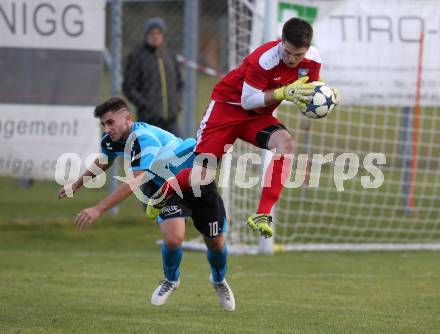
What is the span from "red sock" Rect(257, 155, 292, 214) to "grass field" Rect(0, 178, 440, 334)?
2.87ft

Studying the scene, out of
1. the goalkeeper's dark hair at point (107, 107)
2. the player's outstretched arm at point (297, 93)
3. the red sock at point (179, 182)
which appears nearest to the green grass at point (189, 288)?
the red sock at point (179, 182)

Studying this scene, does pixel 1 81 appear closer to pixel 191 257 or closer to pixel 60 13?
pixel 60 13

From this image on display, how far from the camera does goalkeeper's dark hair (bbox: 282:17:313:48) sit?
6836 mm

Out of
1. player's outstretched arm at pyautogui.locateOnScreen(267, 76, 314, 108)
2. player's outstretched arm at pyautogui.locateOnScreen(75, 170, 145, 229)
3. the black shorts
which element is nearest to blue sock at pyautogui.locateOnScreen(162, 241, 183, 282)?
the black shorts

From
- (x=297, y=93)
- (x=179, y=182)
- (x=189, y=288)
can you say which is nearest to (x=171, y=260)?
(x=179, y=182)

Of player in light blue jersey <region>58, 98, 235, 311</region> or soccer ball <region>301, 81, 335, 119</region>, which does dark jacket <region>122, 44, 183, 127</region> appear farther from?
soccer ball <region>301, 81, 335, 119</region>

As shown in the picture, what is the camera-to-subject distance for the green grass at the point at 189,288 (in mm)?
6582

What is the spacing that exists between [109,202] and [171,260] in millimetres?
1127

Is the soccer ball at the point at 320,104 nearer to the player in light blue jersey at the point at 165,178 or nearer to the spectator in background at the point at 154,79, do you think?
the player in light blue jersey at the point at 165,178

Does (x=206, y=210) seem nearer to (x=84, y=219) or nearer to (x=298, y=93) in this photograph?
(x=298, y=93)

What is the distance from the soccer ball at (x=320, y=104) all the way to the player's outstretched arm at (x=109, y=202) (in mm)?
1329

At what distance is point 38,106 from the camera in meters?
12.0

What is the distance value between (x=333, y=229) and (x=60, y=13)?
15.3 feet

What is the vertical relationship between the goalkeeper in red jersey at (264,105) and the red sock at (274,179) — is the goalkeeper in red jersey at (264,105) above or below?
above
